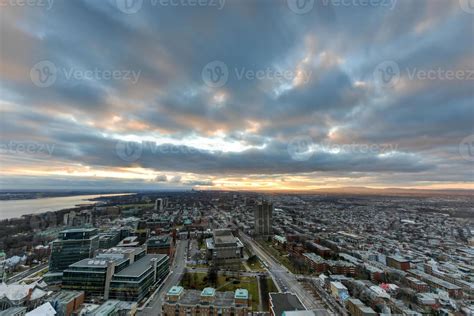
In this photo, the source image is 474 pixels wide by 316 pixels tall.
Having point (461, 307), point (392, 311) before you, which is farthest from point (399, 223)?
point (392, 311)

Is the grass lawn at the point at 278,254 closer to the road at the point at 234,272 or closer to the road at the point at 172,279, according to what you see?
the road at the point at 234,272

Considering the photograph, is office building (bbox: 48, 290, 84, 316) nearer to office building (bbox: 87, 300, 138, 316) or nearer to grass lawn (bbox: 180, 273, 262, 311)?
office building (bbox: 87, 300, 138, 316)

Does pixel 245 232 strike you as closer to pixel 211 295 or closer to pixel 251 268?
pixel 251 268

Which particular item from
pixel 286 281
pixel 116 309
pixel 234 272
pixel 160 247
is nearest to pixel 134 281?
pixel 116 309

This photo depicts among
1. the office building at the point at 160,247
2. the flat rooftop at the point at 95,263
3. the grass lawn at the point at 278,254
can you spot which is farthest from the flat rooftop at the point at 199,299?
the office building at the point at 160,247

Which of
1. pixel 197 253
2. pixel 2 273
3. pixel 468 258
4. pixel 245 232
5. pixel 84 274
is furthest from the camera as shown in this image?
pixel 245 232

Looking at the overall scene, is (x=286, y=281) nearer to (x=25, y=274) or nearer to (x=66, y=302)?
(x=66, y=302)
